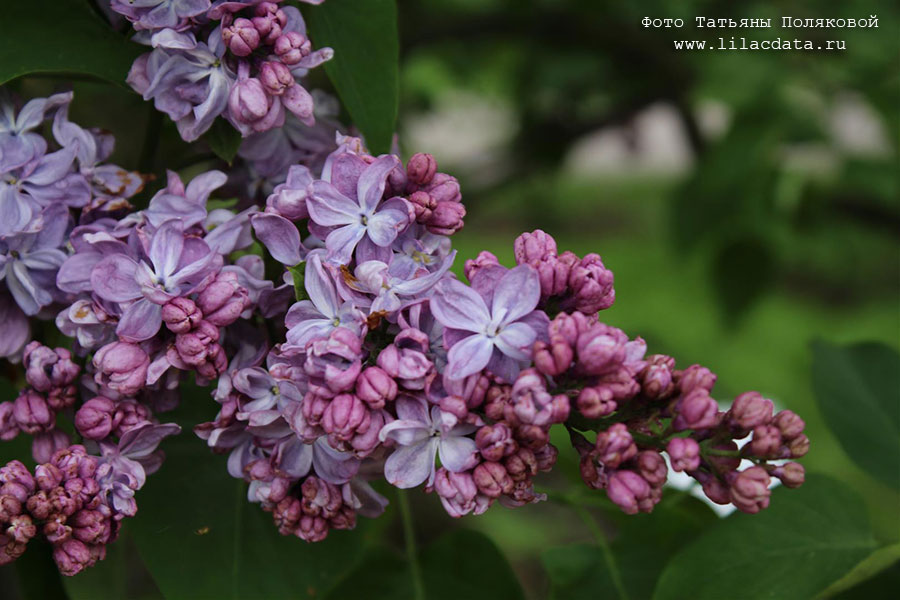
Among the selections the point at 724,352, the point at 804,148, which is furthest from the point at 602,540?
the point at 724,352

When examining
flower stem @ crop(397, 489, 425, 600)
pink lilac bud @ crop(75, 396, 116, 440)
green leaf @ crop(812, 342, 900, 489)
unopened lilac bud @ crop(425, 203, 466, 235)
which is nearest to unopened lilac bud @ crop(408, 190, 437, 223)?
unopened lilac bud @ crop(425, 203, 466, 235)

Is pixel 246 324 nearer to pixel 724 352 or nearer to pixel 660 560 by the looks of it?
pixel 660 560

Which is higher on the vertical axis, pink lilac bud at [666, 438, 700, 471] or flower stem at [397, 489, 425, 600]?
pink lilac bud at [666, 438, 700, 471]

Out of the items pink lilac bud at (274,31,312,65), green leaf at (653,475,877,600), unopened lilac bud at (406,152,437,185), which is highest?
pink lilac bud at (274,31,312,65)

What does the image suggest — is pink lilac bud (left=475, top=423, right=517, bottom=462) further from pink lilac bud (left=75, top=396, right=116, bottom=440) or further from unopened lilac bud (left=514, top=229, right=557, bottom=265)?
pink lilac bud (left=75, top=396, right=116, bottom=440)

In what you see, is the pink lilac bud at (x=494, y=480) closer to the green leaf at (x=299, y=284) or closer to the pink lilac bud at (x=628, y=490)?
the pink lilac bud at (x=628, y=490)

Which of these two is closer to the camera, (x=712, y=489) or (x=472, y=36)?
(x=712, y=489)

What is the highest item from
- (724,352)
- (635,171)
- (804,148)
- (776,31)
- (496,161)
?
(776,31)

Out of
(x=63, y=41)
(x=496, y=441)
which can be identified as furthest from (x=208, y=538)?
(x=63, y=41)
